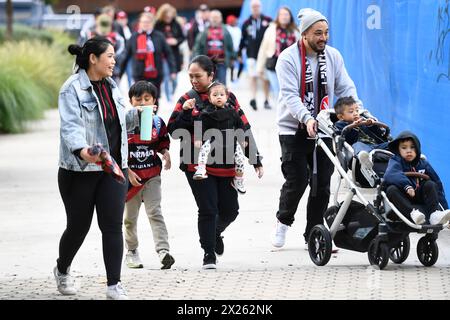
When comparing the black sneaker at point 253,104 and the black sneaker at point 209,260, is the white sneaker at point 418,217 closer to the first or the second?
the black sneaker at point 209,260

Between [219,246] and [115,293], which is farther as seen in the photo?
[219,246]

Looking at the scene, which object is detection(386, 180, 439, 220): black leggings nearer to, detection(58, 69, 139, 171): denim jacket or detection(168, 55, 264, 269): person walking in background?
detection(168, 55, 264, 269): person walking in background

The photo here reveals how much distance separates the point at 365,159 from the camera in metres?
8.40

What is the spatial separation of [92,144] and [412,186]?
2253 millimetres

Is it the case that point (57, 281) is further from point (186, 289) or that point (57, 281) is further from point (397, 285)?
point (397, 285)

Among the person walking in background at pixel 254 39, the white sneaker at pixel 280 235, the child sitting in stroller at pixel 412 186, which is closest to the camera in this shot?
the child sitting in stroller at pixel 412 186

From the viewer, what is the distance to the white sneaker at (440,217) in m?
8.00

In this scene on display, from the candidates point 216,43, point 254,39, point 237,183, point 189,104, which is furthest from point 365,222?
point 254,39

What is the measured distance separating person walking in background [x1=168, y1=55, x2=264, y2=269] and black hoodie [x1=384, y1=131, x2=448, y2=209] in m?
1.09

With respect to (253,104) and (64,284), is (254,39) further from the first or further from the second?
(64,284)

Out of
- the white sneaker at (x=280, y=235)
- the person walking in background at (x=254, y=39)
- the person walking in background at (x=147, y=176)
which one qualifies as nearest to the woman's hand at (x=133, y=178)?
the person walking in background at (x=147, y=176)

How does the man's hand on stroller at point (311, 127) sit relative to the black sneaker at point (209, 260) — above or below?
above

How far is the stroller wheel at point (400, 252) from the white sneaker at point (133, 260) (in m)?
1.85
